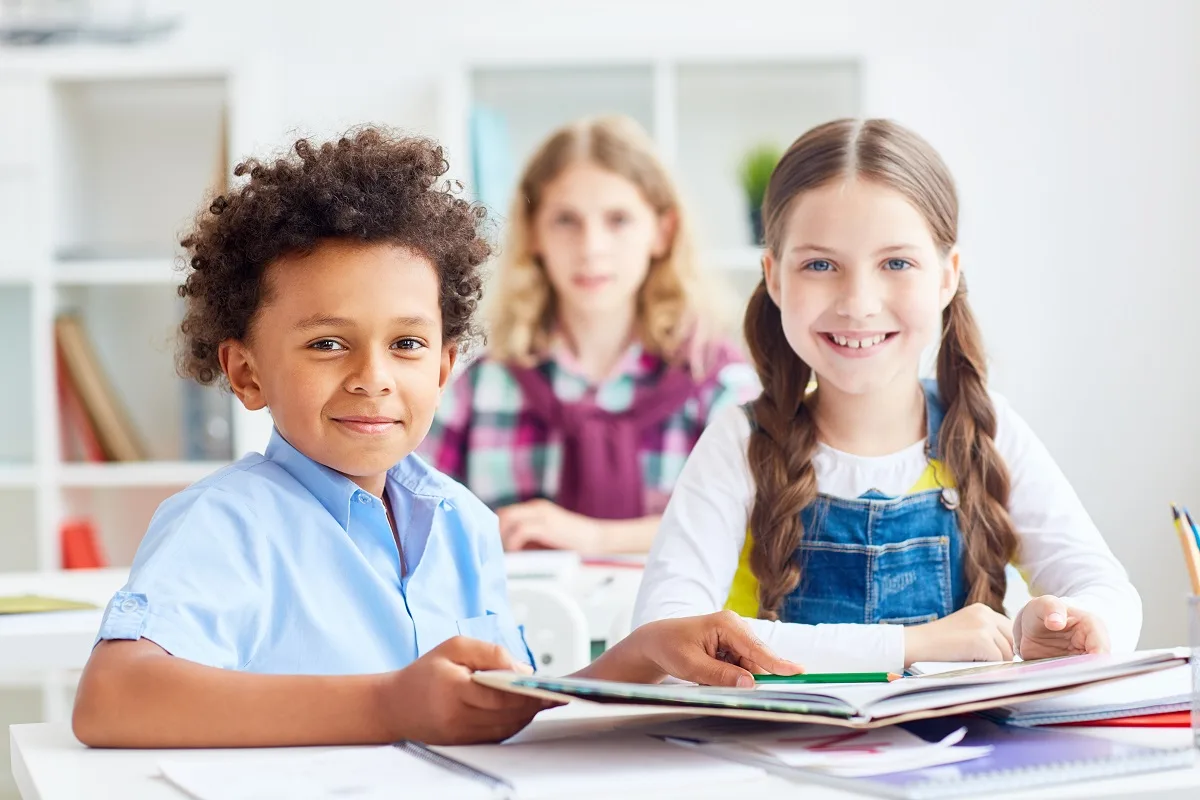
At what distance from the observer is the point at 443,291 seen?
123cm

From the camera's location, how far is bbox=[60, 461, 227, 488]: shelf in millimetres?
3322

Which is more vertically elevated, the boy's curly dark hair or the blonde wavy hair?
the blonde wavy hair

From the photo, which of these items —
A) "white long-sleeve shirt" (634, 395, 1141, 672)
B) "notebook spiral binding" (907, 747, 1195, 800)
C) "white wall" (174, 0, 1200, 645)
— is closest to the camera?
"notebook spiral binding" (907, 747, 1195, 800)

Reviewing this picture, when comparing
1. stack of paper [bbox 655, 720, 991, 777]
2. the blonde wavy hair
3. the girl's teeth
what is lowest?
stack of paper [bbox 655, 720, 991, 777]

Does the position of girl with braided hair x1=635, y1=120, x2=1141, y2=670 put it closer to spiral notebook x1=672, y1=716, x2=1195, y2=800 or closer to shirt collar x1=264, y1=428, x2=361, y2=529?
shirt collar x1=264, y1=428, x2=361, y2=529

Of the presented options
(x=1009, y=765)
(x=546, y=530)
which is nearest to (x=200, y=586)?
(x=1009, y=765)

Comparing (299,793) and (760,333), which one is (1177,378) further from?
(299,793)

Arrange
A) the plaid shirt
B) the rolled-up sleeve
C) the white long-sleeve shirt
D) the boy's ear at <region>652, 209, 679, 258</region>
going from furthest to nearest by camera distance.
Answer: the boy's ear at <region>652, 209, 679, 258</region> < the plaid shirt < the white long-sleeve shirt < the rolled-up sleeve

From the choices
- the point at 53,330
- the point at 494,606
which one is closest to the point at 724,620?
the point at 494,606

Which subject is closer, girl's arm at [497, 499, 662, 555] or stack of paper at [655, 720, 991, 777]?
stack of paper at [655, 720, 991, 777]

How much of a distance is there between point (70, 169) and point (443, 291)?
2.61m

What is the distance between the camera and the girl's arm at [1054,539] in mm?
1323

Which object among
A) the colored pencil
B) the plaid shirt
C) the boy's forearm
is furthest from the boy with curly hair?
the plaid shirt

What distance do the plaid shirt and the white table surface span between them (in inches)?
86.0
